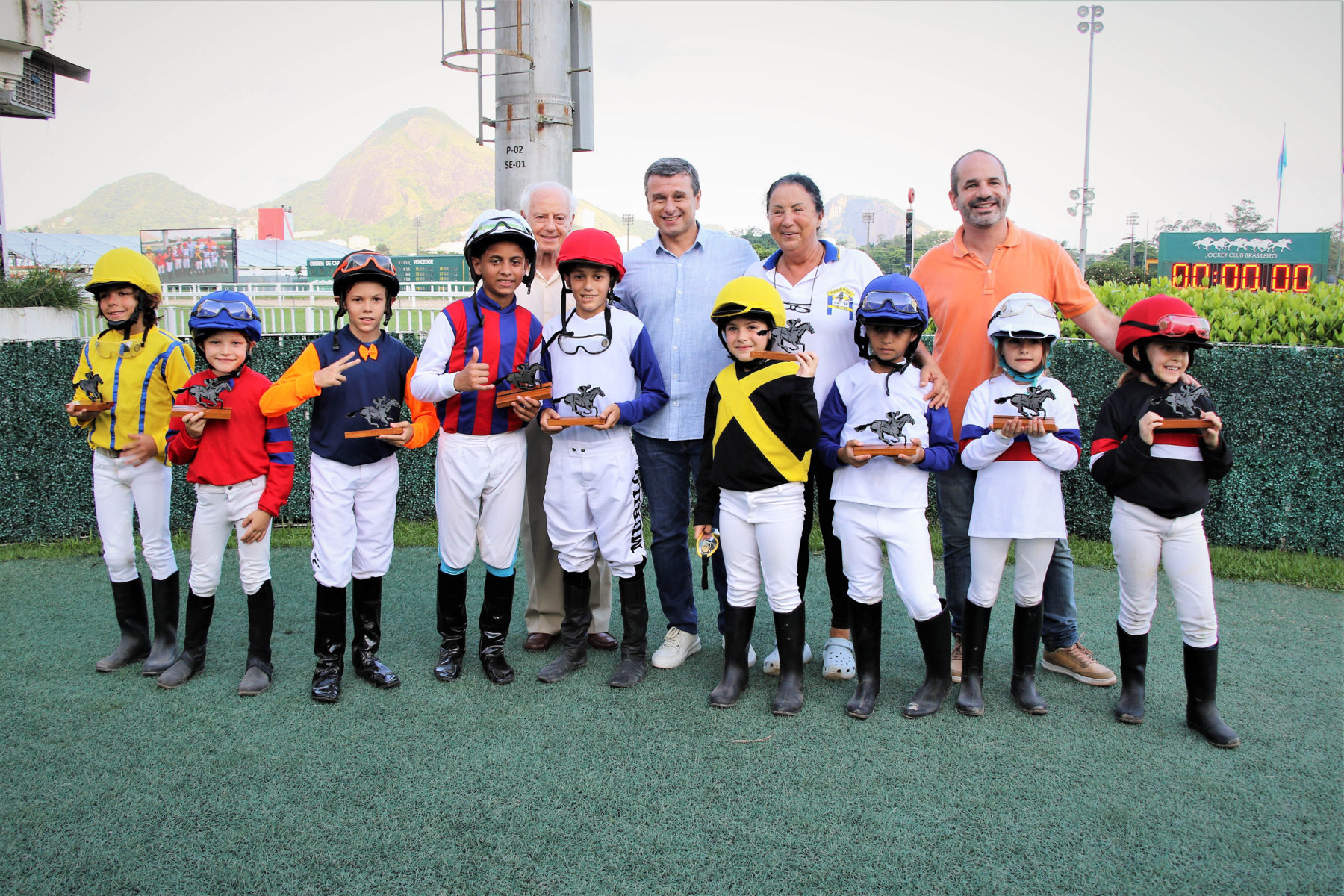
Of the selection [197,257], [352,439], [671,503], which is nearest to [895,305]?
[671,503]

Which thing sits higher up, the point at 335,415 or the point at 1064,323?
the point at 1064,323

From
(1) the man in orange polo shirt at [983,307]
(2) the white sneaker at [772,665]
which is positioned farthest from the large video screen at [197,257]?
(1) the man in orange polo shirt at [983,307]

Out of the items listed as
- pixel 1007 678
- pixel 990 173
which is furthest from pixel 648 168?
pixel 1007 678

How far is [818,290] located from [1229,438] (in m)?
3.92

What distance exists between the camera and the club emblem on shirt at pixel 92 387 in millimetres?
4016

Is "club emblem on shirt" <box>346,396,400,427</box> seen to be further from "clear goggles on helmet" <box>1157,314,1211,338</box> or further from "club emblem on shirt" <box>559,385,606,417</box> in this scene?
"clear goggles on helmet" <box>1157,314,1211,338</box>

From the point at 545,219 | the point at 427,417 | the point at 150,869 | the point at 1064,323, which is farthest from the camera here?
the point at 1064,323

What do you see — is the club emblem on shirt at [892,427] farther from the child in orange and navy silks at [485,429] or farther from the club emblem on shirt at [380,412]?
the club emblem on shirt at [380,412]

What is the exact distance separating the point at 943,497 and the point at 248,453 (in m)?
3.24

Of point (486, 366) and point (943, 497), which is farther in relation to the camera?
point (943, 497)

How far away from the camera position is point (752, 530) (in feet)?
12.2

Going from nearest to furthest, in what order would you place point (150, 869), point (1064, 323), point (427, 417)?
point (150, 869)
point (427, 417)
point (1064, 323)

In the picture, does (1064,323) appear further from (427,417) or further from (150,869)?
(150,869)

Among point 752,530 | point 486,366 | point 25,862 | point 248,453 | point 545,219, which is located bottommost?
point 25,862
